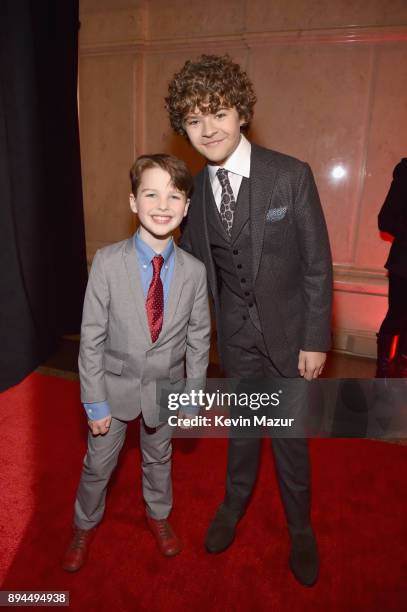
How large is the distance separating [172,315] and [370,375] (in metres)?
2.64

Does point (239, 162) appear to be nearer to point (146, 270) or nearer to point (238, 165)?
point (238, 165)

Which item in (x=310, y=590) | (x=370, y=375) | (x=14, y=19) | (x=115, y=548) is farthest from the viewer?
(x=370, y=375)

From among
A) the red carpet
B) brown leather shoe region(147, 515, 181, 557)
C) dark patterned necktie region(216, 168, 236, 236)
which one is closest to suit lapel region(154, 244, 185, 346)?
dark patterned necktie region(216, 168, 236, 236)

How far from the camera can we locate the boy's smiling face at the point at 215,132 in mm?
1656

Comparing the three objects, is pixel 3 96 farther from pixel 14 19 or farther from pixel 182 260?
pixel 182 260

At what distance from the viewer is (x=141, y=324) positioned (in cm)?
168

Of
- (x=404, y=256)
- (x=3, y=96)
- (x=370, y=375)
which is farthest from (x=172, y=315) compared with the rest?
(x=3, y=96)

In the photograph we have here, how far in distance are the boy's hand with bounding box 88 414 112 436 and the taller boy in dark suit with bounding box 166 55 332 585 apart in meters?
0.54

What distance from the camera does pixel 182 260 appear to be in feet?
5.73

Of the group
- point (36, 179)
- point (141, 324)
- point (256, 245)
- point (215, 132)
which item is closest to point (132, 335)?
point (141, 324)

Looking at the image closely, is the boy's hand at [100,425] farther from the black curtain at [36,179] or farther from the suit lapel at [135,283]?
the black curtain at [36,179]

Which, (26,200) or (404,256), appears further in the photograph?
(26,200)

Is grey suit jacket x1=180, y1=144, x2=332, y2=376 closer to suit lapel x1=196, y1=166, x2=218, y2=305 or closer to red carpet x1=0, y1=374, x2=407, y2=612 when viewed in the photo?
suit lapel x1=196, y1=166, x2=218, y2=305

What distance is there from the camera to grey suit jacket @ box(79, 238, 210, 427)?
65.1 inches
